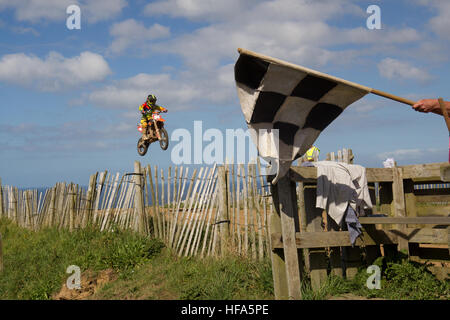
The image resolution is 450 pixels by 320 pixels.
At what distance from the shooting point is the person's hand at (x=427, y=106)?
4754 millimetres

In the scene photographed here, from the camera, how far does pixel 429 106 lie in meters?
4.77

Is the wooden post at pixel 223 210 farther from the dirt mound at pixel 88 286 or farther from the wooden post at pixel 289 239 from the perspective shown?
the wooden post at pixel 289 239

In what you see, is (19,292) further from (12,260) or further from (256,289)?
(256,289)

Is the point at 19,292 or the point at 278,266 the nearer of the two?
the point at 278,266

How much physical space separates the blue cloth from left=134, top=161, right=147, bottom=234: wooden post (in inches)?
206

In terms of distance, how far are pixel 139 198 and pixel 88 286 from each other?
2335mm

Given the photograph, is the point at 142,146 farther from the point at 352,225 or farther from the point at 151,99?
the point at 352,225

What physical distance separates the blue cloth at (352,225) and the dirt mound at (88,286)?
15.3ft

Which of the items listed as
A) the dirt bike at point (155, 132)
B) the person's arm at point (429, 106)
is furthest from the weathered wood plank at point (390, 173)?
the dirt bike at point (155, 132)

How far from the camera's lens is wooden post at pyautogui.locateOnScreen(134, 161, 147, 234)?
952 cm

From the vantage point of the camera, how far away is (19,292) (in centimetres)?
871

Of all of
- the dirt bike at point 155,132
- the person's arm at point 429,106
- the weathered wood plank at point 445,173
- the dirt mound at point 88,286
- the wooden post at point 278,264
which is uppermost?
the dirt bike at point 155,132

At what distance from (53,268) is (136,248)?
6.74 ft
